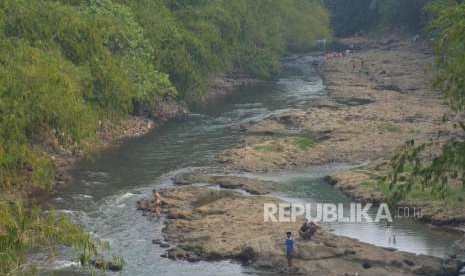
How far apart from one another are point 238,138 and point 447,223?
63.5 feet

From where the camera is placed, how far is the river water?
27.1m

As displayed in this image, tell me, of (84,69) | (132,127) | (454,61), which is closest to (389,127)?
(132,127)

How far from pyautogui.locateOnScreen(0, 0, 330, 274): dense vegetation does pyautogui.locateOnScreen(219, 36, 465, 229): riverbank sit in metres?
7.84

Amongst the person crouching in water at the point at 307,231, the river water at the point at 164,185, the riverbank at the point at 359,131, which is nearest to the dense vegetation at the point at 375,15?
the riverbank at the point at 359,131

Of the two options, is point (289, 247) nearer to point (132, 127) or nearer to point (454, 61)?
point (454, 61)

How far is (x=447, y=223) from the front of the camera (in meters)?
30.9

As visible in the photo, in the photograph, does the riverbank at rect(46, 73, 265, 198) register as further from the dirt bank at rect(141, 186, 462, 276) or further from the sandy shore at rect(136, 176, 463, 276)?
the sandy shore at rect(136, 176, 463, 276)

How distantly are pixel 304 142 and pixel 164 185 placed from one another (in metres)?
11.1

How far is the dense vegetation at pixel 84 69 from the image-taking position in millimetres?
30953

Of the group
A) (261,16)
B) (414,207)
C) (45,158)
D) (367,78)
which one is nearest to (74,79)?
(45,158)

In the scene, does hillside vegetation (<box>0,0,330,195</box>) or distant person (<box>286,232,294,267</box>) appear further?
hillside vegetation (<box>0,0,330,195</box>)

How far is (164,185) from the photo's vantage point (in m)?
37.2

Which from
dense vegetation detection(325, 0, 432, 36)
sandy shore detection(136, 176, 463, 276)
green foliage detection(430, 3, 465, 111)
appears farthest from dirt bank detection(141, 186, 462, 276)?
dense vegetation detection(325, 0, 432, 36)

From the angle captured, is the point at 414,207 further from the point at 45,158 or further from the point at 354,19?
the point at 354,19
